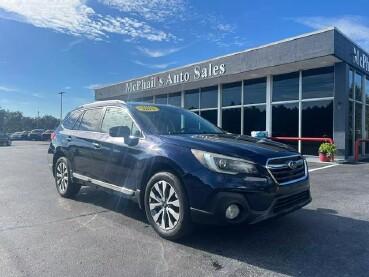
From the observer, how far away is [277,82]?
16266 millimetres

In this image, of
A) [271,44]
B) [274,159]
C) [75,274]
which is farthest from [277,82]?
[75,274]

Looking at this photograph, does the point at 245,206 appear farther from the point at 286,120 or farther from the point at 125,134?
the point at 286,120

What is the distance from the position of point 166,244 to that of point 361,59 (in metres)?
14.8

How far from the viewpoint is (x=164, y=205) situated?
163 inches

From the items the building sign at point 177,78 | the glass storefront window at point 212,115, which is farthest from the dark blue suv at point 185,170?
the glass storefront window at point 212,115

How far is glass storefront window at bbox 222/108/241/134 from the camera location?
724 inches

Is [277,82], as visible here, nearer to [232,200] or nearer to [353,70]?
[353,70]

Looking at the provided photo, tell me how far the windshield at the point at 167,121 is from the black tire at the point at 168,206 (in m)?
0.82

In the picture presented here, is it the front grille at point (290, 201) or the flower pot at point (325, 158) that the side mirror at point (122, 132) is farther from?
the flower pot at point (325, 158)

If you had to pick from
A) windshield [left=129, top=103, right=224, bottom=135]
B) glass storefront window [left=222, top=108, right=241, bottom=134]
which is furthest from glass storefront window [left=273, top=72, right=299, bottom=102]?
windshield [left=129, top=103, right=224, bottom=135]

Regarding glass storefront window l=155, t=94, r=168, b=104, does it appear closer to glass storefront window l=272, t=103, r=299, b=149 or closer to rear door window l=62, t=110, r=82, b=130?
glass storefront window l=272, t=103, r=299, b=149

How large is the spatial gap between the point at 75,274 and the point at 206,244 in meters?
1.53

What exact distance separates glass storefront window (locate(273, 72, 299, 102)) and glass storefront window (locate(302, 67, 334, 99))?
430 millimetres

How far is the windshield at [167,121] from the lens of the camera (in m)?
4.86
